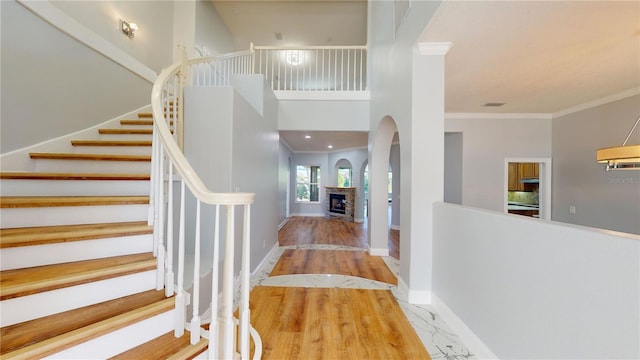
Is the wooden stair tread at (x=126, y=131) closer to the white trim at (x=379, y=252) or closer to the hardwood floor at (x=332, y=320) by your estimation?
the hardwood floor at (x=332, y=320)

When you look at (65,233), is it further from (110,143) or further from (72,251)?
(110,143)

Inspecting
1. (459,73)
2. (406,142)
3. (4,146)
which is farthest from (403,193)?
(4,146)

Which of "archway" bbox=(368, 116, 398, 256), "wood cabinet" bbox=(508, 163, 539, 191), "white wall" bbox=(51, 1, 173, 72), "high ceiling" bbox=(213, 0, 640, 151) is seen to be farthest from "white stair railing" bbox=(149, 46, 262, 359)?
"wood cabinet" bbox=(508, 163, 539, 191)

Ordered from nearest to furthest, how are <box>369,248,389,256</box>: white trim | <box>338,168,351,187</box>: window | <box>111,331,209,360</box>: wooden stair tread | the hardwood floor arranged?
<box>111,331,209,360</box>: wooden stair tread < the hardwood floor < <box>369,248,389,256</box>: white trim < <box>338,168,351,187</box>: window

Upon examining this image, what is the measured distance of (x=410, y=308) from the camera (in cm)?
245

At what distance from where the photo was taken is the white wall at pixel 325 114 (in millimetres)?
4750

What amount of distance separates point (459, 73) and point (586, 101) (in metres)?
2.85

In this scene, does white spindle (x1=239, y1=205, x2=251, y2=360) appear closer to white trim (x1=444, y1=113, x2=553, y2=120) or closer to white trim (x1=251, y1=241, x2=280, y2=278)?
white trim (x1=251, y1=241, x2=280, y2=278)

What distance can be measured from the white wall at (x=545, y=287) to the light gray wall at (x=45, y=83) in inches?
149

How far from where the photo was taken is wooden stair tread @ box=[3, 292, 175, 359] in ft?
3.17

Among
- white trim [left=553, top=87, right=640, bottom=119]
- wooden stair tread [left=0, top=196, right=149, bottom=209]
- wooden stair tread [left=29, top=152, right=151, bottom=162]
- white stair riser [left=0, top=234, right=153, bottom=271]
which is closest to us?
white stair riser [left=0, top=234, right=153, bottom=271]

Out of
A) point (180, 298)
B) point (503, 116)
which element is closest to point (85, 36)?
point (180, 298)

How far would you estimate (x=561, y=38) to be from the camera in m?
2.29

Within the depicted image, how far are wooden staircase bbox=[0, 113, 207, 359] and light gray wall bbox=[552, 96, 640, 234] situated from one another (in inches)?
224
